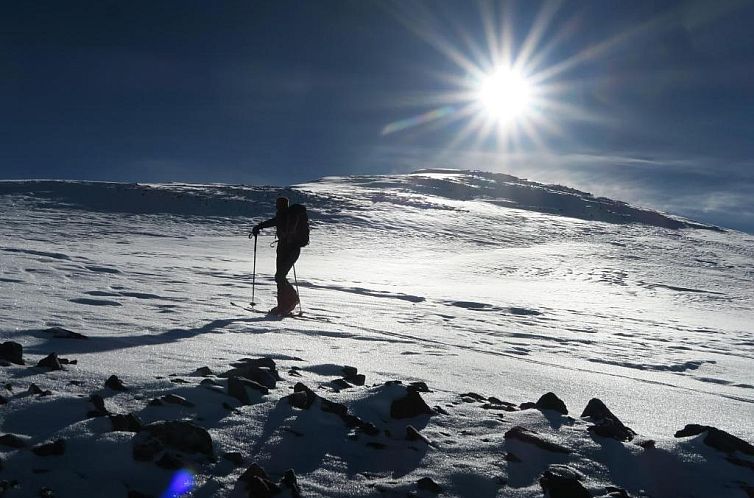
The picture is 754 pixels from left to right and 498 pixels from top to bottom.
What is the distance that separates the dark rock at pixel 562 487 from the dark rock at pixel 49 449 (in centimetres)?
250

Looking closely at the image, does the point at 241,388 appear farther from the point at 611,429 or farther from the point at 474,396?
the point at 611,429

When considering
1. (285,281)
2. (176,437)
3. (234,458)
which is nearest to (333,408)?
→ (234,458)

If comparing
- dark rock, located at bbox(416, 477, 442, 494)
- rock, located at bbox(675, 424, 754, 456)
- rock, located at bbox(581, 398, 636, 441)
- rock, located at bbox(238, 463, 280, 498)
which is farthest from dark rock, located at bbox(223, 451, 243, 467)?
rock, located at bbox(675, 424, 754, 456)

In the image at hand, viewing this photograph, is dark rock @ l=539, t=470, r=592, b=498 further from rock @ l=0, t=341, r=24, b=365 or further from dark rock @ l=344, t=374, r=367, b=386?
rock @ l=0, t=341, r=24, b=365

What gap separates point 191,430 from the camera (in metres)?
3.12

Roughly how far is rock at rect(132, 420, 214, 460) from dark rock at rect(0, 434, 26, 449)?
54 centimetres

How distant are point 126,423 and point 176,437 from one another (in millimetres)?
333

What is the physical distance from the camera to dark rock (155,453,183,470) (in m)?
2.89

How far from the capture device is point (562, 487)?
300 cm

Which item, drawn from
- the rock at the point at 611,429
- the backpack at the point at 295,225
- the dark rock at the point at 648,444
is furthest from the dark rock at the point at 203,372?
the backpack at the point at 295,225

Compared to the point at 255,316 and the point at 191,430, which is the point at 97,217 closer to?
the point at 255,316

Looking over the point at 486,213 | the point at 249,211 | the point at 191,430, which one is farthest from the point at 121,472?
the point at 486,213

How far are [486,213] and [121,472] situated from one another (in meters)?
60.0

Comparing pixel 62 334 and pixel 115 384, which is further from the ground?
pixel 115 384
